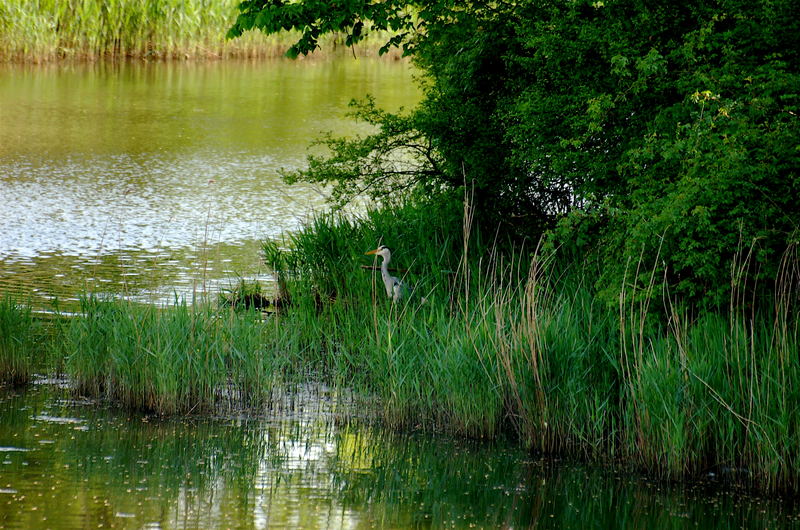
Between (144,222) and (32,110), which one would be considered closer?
(144,222)

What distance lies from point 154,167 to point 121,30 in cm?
1342

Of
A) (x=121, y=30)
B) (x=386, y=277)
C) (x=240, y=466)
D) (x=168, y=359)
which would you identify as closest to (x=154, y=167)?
(x=386, y=277)

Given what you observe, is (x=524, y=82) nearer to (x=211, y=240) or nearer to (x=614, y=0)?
(x=614, y=0)

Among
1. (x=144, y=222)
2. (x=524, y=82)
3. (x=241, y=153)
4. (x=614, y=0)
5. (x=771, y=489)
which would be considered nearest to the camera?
(x=771, y=489)

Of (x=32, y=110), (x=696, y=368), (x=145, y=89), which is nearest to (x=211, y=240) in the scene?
(x=696, y=368)

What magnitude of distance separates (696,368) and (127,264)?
744cm

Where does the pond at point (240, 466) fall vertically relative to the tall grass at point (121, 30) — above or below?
below

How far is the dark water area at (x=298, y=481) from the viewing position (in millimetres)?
5984

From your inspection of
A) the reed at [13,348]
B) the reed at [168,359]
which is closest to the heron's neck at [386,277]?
the reed at [168,359]

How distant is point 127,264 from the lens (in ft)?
40.4

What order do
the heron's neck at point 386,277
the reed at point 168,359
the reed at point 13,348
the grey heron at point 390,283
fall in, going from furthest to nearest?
the heron's neck at point 386,277 < the grey heron at point 390,283 < the reed at point 13,348 < the reed at point 168,359

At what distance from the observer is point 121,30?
100 ft

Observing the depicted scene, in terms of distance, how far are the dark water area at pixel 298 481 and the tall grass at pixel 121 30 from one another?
22784 mm

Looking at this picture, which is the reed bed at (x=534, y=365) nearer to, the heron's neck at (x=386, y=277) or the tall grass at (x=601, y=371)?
the tall grass at (x=601, y=371)
